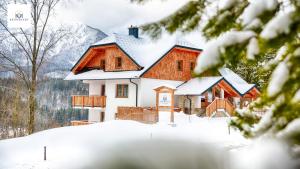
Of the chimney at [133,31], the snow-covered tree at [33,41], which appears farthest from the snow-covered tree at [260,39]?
the chimney at [133,31]

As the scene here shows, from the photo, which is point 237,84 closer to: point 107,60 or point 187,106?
point 187,106

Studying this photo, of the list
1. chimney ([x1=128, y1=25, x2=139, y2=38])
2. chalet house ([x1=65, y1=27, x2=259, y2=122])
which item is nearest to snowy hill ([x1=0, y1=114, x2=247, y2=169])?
chalet house ([x1=65, y1=27, x2=259, y2=122])

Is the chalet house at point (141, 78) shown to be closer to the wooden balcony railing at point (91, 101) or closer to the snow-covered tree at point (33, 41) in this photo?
the wooden balcony railing at point (91, 101)

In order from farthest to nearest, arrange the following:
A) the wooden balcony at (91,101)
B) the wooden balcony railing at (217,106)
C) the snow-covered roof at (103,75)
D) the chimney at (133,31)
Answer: the chimney at (133,31) < the wooden balcony at (91,101) < the snow-covered roof at (103,75) < the wooden balcony railing at (217,106)

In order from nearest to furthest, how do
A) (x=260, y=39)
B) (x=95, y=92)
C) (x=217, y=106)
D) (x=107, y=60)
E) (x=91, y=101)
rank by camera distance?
(x=260, y=39)
(x=217, y=106)
(x=91, y=101)
(x=107, y=60)
(x=95, y=92)

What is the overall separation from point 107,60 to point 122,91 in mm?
2937

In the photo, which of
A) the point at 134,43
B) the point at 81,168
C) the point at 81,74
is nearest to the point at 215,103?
the point at 134,43

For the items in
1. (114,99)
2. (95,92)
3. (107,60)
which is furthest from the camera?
(95,92)

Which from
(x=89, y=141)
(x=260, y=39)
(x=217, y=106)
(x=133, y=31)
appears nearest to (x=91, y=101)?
(x=133, y=31)

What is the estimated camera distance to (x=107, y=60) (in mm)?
33250

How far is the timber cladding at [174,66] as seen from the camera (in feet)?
102

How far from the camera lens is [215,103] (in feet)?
96.7

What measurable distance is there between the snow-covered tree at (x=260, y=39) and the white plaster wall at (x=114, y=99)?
89.2ft

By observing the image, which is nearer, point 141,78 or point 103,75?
point 141,78
